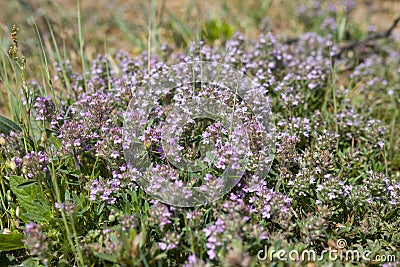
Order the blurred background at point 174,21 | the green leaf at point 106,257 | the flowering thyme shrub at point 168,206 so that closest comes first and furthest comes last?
1. the green leaf at point 106,257
2. the flowering thyme shrub at point 168,206
3. the blurred background at point 174,21

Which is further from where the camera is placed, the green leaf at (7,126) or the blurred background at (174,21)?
the blurred background at (174,21)

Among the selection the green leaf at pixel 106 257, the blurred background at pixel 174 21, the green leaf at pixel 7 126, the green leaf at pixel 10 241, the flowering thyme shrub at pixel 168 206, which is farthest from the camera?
the blurred background at pixel 174 21

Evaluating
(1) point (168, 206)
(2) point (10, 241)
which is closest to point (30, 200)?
(2) point (10, 241)

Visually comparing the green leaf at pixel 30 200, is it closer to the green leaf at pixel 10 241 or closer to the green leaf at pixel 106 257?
the green leaf at pixel 10 241

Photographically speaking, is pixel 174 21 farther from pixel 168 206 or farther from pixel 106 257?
pixel 106 257

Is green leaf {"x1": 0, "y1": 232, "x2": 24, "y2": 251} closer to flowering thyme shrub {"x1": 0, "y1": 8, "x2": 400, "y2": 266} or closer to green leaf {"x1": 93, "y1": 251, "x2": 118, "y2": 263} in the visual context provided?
flowering thyme shrub {"x1": 0, "y1": 8, "x2": 400, "y2": 266}

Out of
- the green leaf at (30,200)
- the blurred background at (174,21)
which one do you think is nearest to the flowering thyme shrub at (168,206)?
the green leaf at (30,200)

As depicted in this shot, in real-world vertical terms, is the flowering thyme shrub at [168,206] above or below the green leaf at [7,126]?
below

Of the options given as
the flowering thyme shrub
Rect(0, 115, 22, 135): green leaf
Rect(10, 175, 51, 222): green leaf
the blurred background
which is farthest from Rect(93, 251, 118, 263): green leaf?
the blurred background

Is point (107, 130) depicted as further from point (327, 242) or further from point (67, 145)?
point (327, 242)
